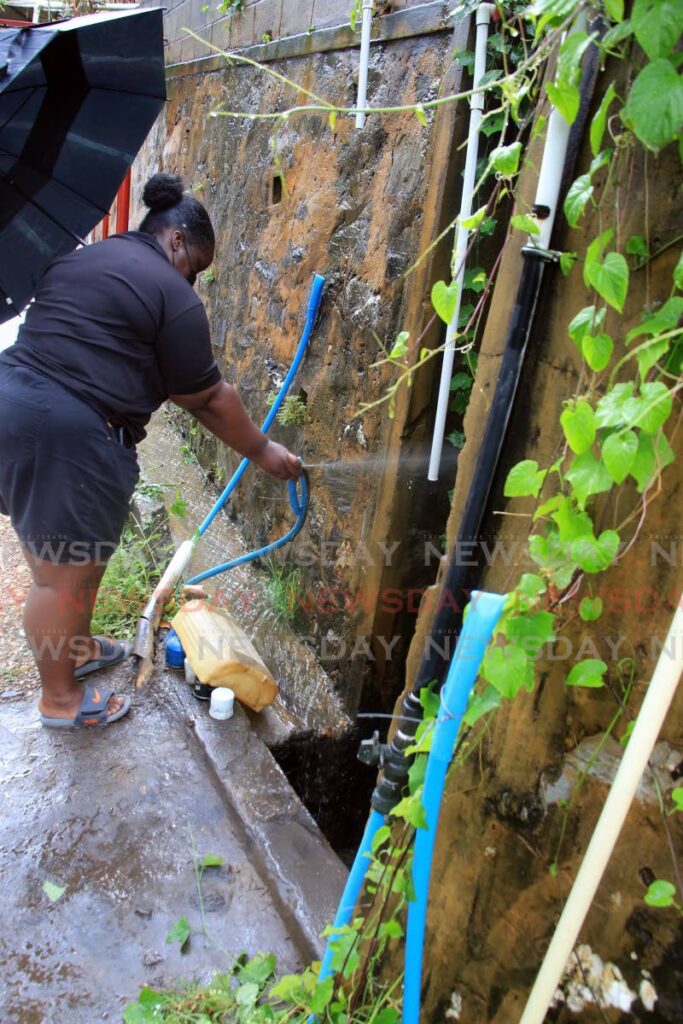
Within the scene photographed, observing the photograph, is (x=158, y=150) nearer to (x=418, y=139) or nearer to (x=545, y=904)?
(x=418, y=139)

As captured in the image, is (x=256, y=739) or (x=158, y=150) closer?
(x=256, y=739)

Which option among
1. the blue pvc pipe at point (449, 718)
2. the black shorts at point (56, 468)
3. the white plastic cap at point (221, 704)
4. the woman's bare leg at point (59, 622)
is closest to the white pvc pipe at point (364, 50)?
the black shorts at point (56, 468)

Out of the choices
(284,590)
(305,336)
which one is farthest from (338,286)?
(284,590)

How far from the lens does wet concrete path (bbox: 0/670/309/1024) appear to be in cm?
202

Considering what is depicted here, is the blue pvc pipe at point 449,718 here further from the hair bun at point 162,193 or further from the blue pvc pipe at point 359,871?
the hair bun at point 162,193

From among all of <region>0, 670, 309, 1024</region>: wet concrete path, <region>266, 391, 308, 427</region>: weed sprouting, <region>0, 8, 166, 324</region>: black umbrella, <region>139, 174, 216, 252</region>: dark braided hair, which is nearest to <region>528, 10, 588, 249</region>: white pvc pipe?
<region>139, 174, 216, 252</region>: dark braided hair

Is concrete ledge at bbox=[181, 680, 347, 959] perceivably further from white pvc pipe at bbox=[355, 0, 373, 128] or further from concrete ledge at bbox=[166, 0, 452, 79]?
concrete ledge at bbox=[166, 0, 452, 79]

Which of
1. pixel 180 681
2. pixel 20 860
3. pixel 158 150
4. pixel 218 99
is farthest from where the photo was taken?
pixel 158 150

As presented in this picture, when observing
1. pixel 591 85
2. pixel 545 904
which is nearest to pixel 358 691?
pixel 545 904

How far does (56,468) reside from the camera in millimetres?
2541

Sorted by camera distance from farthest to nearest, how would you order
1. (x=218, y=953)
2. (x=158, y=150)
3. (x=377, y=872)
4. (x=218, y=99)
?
(x=158, y=150), (x=218, y=99), (x=218, y=953), (x=377, y=872)

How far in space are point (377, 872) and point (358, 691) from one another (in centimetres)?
186

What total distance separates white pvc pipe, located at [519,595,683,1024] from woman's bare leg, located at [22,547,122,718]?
2.10 metres

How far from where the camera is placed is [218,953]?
2.10 m
